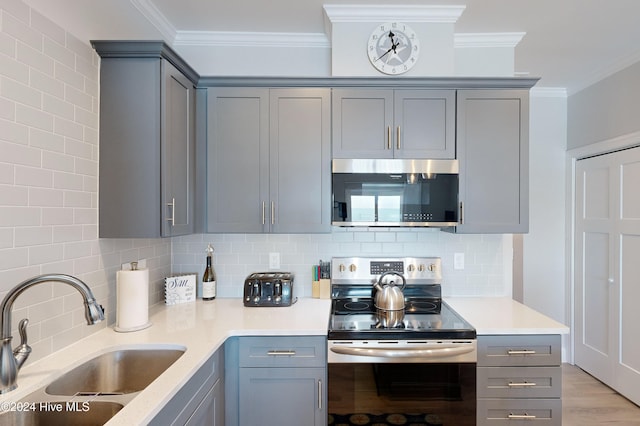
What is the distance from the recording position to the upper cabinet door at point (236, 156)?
2.13m

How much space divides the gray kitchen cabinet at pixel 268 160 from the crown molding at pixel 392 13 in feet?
1.64

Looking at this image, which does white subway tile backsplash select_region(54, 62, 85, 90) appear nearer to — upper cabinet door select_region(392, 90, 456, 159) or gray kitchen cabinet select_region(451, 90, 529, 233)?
upper cabinet door select_region(392, 90, 456, 159)

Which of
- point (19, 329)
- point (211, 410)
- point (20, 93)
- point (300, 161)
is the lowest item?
point (211, 410)

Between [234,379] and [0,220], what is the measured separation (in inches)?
46.5

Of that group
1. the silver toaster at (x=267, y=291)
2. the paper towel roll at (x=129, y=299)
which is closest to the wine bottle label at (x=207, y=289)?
the silver toaster at (x=267, y=291)

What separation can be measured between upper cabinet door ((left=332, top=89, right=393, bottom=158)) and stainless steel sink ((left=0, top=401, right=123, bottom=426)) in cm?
159

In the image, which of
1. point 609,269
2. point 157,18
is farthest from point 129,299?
point 609,269

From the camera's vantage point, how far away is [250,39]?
7.89 ft

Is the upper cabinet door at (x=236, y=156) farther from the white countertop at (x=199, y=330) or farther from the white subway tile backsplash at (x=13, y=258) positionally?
the white subway tile backsplash at (x=13, y=258)

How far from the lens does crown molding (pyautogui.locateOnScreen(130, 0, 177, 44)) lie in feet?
6.57

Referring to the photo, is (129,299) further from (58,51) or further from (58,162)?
(58,51)

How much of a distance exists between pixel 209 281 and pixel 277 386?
2.84 feet

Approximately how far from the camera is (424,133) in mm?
2117

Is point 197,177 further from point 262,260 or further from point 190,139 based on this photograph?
point 262,260
